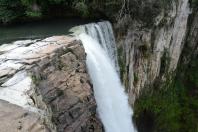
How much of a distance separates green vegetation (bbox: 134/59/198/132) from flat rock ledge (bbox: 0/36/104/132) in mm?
3634

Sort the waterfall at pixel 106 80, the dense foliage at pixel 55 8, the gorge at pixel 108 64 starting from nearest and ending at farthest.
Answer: the gorge at pixel 108 64, the waterfall at pixel 106 80, the dense foliage at pixel 55 8

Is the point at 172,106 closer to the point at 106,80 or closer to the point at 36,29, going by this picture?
the point at 106,80

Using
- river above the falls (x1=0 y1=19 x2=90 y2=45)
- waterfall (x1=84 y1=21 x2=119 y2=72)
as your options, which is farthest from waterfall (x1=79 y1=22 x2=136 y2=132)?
river above the falls (x1=0 y1=19 x2=90 y2=45)

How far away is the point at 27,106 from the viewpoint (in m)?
5.21

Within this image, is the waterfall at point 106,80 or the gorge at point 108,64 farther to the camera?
A: the waterfall at point 106,80

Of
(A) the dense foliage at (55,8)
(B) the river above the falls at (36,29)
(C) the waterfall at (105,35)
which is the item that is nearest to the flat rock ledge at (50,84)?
(C) the waterfall at (105,35)

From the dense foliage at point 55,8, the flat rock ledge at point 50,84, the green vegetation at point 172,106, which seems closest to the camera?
the flat rock ledge at point 50,84

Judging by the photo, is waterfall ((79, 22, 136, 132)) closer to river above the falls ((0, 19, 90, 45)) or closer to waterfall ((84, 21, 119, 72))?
waterfall ((84, 21, 119, 72))

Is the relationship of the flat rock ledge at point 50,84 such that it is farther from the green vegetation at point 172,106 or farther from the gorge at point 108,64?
the green vegetation at point 172,106

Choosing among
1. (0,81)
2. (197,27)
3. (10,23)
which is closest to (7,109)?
(0,81)

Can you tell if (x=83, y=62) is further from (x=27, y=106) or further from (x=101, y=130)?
(x=27, y=106)

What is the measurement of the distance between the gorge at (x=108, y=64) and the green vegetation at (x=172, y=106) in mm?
35

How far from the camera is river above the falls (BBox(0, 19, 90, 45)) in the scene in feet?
34.3

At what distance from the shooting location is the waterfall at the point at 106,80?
9609 mm
